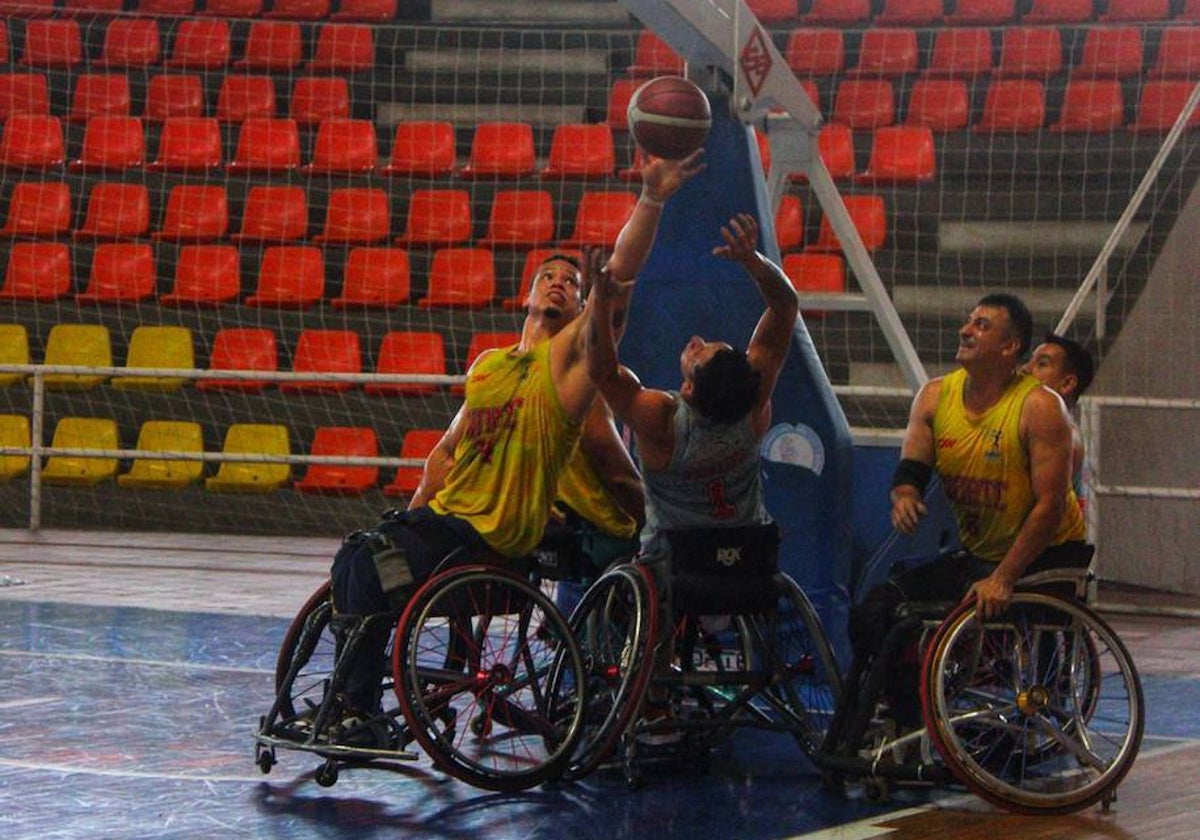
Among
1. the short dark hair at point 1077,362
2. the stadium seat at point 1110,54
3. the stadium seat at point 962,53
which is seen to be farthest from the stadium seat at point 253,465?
the short dark hair at point 1077,362

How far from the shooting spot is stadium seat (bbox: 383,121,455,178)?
1512 centimetres

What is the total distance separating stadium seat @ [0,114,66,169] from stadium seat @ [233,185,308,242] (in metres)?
1.64

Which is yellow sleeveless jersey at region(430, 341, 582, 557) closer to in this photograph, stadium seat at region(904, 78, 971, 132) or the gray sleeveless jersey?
the gray sleeveless jersey

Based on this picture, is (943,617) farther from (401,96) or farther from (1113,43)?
(401,96)

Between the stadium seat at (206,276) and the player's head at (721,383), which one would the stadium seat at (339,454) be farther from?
the player's head at (721,383)

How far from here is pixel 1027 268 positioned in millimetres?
13438

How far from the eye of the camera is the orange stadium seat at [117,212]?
1516 cm

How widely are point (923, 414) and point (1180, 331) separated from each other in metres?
5.43

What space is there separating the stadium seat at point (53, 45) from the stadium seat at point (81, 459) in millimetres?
3653

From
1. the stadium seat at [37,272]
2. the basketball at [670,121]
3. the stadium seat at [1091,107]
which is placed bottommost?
the stadium seat at [37,272]

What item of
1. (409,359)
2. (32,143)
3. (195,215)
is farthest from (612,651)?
(32,143)

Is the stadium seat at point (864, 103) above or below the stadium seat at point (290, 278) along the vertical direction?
above

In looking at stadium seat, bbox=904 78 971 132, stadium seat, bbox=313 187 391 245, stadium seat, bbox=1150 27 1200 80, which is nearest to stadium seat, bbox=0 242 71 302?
stadium seat, bbox=313 187 391 245

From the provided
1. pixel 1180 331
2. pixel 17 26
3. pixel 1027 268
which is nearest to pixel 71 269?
pixel 17 26
